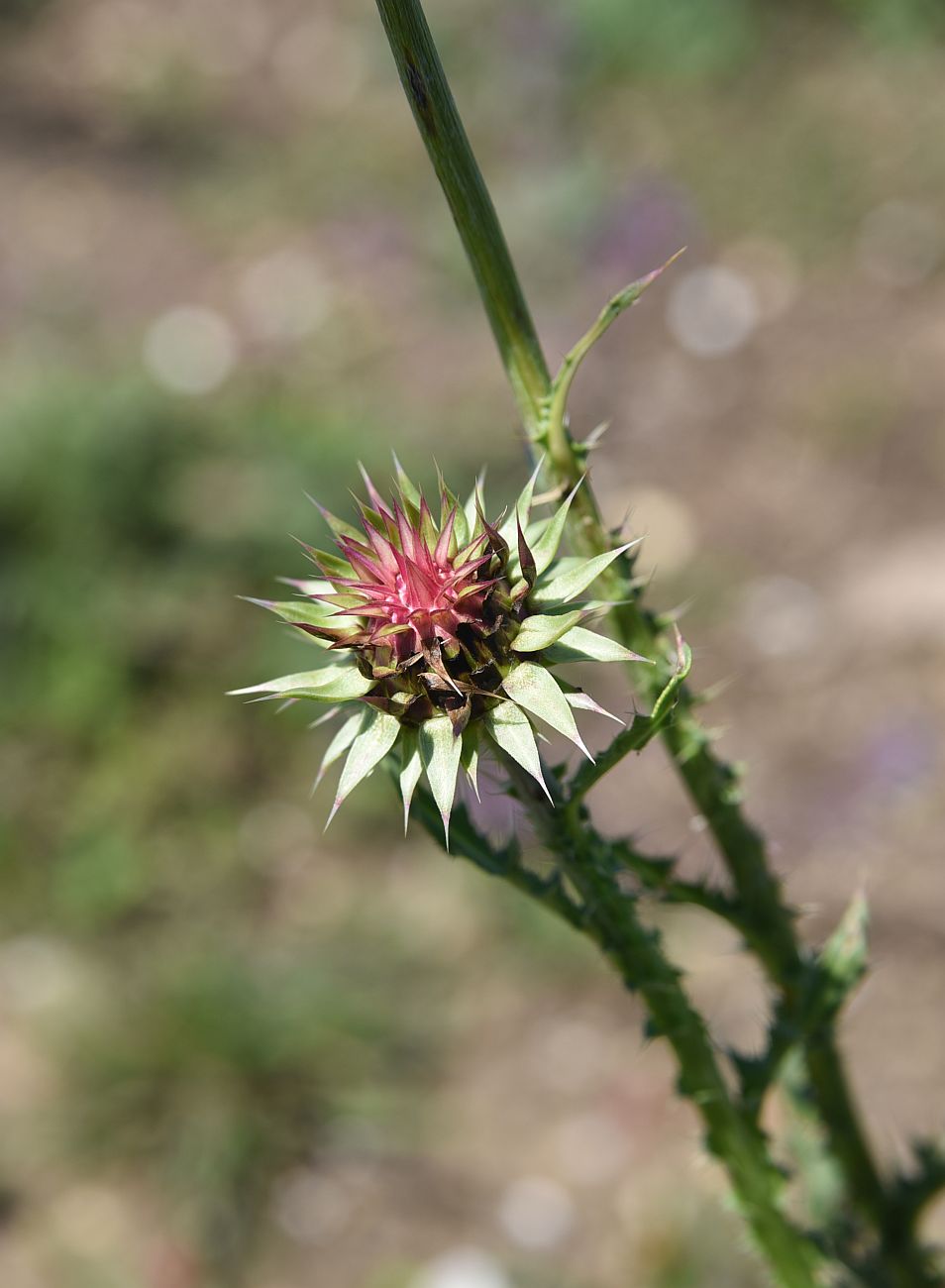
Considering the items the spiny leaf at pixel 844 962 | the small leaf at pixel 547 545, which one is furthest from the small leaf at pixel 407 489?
the spiny leaf at pixel 844 962

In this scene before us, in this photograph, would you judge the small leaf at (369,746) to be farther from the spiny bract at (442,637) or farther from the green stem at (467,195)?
the green stem at (467,195)

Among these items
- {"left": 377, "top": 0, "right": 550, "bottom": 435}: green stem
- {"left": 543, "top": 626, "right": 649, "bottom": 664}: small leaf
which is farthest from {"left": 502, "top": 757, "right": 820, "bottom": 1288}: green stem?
{"left": 377, "top": 0, "right": 550, "bottom": 435}: green stem

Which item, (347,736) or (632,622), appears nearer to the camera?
(347,736)

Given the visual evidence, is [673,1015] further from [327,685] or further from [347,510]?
[347,510]

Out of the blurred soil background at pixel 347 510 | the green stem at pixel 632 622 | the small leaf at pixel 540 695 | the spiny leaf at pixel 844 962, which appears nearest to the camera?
the small leaf at pixel 540 695

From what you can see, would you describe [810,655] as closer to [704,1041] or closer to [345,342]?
[345,342]

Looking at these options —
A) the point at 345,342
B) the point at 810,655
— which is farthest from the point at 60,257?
the point at 810,655

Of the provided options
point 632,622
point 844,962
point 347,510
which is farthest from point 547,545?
point 347,510
